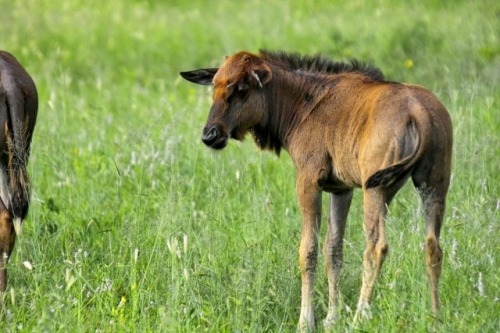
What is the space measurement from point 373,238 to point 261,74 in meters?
1.42

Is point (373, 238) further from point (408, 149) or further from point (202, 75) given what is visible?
point (202, 75)

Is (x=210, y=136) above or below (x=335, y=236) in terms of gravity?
above

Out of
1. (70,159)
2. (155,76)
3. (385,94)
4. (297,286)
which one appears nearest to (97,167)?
(70,159)

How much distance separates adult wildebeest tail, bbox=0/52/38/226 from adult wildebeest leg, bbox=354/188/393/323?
223 centimetres

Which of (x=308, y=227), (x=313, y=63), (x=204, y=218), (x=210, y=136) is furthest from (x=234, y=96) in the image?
(x=204, y=218)

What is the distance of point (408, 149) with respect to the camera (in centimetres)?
610

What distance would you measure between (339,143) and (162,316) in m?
1.53

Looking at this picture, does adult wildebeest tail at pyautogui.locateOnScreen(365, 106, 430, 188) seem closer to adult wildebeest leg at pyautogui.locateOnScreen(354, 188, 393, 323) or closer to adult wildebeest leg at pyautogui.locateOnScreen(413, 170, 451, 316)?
adult wildebeest leg at pyautogui.locateOnScreen(413, 170, 451, 316)

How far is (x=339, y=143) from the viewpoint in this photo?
6750 mm

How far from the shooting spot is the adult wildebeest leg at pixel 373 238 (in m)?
6.26

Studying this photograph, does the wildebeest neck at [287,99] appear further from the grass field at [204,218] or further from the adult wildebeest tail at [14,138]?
the adult wildebeest tail at [14,138]

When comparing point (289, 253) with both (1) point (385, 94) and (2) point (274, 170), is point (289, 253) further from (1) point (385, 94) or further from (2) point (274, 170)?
(2) point (274, 170)

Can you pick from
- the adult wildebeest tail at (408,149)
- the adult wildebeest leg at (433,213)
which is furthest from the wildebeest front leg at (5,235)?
the adult wildebeest leg at (433,213)

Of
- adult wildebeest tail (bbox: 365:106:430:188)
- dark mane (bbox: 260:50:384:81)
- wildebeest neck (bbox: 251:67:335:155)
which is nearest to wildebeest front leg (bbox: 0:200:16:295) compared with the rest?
wildebeest neck (bbox: 251:67:335:155)
